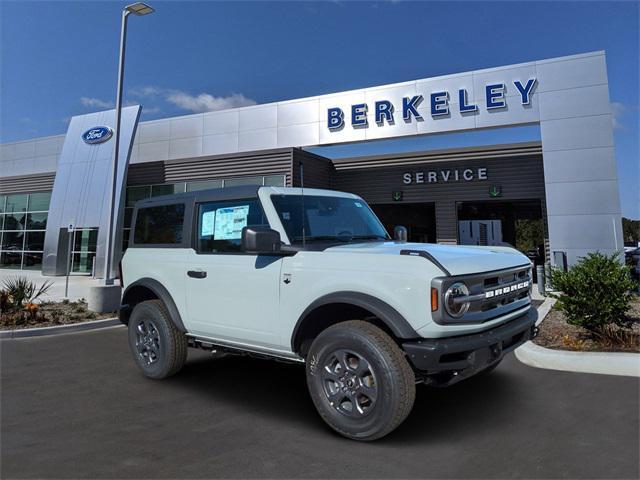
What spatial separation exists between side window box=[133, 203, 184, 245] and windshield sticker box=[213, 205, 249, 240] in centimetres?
57

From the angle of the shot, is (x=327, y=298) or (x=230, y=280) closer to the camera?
(x=327, y=298)

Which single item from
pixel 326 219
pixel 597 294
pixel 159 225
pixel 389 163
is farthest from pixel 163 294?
pixel 389 163

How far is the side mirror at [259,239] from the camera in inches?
135

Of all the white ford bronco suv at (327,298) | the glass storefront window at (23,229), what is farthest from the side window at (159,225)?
the glass storefront window at (23,229)

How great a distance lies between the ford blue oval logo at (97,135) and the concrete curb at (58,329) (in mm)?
14446

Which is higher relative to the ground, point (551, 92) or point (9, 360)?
point (551, 92)

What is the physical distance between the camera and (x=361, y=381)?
320cm

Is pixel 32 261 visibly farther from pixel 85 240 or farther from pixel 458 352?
pixel 458 352

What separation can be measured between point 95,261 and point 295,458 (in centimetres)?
1864

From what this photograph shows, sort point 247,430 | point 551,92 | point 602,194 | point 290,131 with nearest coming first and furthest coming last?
point 247,430
point 602,194
point 551,92
point 290,131

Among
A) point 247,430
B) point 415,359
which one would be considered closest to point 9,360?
point 247,430

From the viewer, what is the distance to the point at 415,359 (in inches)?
117

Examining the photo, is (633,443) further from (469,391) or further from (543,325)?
(543,325)

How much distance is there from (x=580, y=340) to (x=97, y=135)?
70.2 ft
